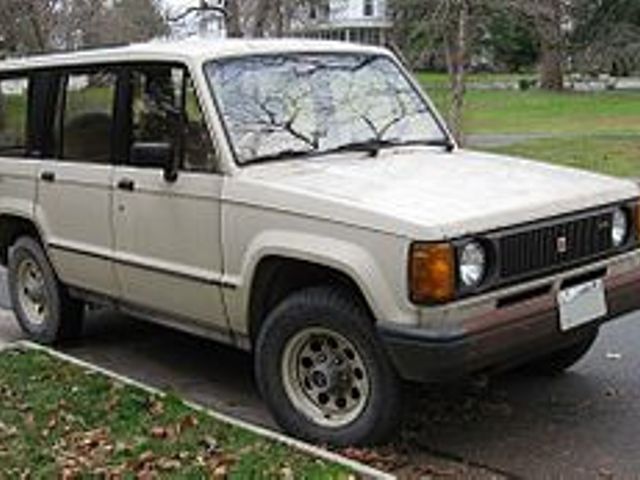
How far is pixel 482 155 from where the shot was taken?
20.7 feet

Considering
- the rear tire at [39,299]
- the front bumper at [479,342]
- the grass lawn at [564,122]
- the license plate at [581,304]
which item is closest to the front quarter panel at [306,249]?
the front bumper at [479,342]

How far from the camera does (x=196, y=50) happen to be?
606 cm

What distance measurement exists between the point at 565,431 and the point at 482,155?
1.68m

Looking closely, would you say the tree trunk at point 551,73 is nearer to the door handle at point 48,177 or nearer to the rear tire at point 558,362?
the door handle at point 48,177

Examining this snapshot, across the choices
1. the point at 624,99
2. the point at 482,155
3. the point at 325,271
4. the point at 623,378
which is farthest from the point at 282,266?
the point at 624,99

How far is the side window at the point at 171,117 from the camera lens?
580 cm

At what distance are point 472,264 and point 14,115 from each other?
392 cm

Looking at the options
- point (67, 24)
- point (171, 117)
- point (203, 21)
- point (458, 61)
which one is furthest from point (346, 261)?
point (67, 24)

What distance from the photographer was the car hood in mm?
4770

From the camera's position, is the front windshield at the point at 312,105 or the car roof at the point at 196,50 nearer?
the front windshield at the point at 312,105

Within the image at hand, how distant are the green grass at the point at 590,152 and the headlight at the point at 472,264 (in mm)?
12276

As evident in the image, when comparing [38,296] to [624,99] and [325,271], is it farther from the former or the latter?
[624,99]

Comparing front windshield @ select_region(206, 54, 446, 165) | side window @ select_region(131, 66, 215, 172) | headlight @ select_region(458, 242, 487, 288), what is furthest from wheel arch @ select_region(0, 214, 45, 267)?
headlight @ select_region(458, 242, 487, 288)

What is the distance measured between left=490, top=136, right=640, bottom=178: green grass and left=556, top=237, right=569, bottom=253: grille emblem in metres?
11.8
